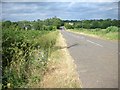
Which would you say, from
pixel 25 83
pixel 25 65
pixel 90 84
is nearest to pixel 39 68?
pixel 25 65

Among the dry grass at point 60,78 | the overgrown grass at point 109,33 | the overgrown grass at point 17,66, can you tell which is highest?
the overgrown grass at point 17,66

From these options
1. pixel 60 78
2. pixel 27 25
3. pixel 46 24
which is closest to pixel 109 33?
pixel 27 25

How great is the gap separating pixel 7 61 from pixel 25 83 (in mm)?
1680

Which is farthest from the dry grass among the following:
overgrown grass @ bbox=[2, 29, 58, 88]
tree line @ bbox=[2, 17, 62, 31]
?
tree line @ bbox=[2, 17, 62, 31]

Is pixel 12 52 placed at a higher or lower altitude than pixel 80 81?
higher

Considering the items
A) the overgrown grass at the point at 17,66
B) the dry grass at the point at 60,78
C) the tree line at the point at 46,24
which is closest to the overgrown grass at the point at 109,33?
the tree line at the point at 46,24

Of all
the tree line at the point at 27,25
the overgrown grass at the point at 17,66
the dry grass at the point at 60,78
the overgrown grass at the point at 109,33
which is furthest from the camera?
the overgrown grass at the point at 109,33

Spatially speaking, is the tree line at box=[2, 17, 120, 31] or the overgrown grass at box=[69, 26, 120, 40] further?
the overgrown grass at box=[69, 26, 120, 40]

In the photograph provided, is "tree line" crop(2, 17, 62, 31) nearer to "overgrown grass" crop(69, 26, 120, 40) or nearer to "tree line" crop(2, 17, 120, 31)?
"tree line" crop(2, 17, 120, 31)

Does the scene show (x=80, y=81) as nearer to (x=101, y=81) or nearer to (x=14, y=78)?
(x=101, y=81)

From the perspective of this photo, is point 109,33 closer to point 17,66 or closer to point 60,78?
point 60,78

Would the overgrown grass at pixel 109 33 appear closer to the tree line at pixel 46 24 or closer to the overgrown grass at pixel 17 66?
the tree line at pixel 46 24

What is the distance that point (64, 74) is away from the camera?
10.5 meters

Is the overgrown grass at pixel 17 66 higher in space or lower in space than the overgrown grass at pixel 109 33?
higher
